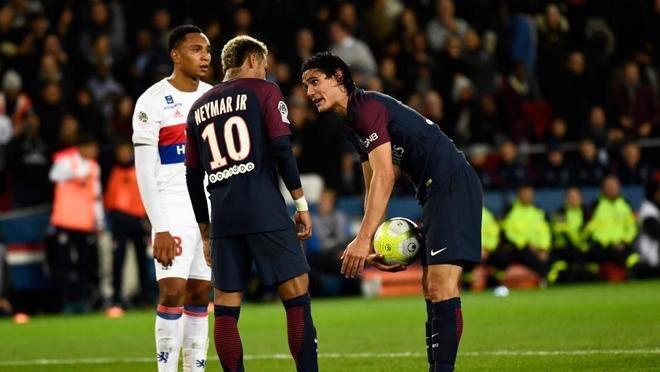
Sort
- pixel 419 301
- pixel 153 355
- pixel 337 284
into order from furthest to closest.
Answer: pixel 337 284, pixel 419 301, pixel 153 355

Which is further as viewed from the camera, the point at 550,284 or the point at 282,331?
the point at 550,284

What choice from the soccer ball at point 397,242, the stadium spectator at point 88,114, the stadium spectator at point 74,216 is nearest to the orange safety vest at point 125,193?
the stadium spectator at point 74,216

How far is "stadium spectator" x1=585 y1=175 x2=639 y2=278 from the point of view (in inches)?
790

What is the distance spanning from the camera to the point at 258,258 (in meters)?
8.14

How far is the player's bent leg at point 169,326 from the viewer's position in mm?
9078

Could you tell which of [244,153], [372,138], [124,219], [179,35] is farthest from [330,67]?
[124,219]

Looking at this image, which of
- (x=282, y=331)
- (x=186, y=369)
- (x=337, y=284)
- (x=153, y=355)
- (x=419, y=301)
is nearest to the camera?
(x=186, y=369)

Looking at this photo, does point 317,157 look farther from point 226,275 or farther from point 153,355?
point 226,275

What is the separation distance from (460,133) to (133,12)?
5.60 metres

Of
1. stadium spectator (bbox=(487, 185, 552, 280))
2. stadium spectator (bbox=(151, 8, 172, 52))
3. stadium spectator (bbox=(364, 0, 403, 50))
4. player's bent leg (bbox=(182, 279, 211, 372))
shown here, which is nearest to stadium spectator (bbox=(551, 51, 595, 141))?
stadium spectator (bbox=(487, 185, 552, 280))

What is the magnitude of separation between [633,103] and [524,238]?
3.93m

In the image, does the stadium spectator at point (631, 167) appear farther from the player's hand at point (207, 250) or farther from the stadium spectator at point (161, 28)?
the player's hand at point (207, 250)

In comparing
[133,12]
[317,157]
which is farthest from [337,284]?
[133,12]

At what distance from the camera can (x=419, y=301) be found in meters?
17.5
